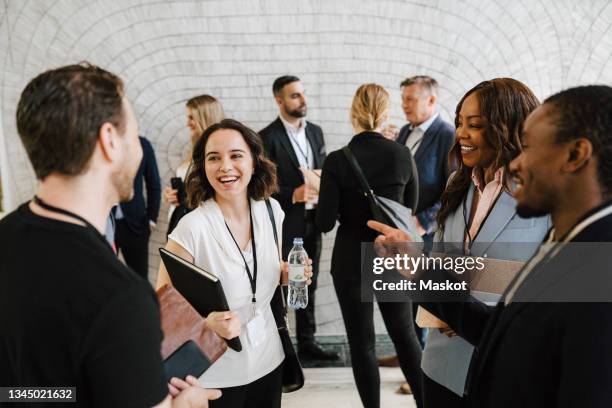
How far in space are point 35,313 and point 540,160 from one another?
3.38ft

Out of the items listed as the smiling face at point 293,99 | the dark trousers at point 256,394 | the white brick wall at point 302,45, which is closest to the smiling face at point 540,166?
the dark trousers at point 256,394

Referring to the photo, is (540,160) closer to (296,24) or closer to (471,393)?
(471,393)

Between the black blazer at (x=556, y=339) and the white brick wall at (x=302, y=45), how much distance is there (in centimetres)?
320

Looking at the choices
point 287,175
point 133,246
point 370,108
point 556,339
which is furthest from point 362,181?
point 133,246

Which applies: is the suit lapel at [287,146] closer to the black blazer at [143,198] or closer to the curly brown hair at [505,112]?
the black blazer at [143,198]

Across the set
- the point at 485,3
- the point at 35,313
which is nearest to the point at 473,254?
the point at 35,313

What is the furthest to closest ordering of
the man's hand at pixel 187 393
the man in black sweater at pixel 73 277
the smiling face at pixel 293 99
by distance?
the smiling face at pixel 293 99 → the man's hand at pixel 187 393 → the man in black sweater at pixel 73 277

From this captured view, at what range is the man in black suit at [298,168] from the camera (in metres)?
3.62

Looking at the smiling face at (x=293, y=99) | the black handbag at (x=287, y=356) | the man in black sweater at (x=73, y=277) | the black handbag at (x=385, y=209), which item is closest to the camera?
the man in black sweater at (x=73, y=277)

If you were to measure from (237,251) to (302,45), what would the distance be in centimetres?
257

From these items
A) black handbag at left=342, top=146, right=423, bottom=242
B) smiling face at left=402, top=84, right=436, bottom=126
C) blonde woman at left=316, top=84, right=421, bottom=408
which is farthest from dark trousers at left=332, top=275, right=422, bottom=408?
smiling face at left=402, top=84, right=436, bottom=126

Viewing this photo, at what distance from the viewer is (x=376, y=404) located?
8.56 ft

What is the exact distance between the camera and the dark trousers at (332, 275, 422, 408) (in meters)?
2.60

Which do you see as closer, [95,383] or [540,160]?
[95,383]
